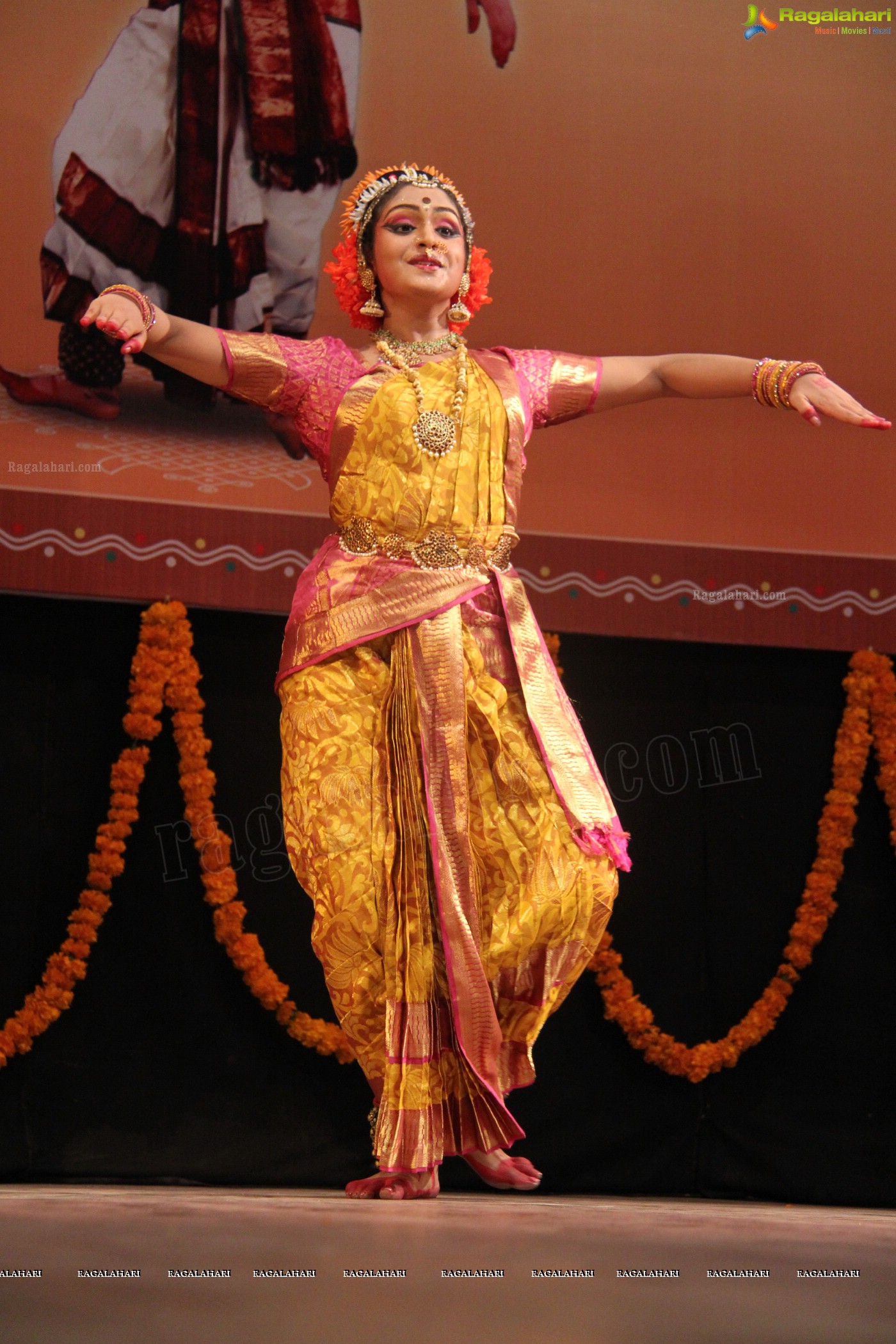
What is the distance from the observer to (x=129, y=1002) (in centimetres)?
366

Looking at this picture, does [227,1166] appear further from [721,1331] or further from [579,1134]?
[721,1331]

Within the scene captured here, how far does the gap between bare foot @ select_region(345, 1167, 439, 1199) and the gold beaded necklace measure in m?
1.28

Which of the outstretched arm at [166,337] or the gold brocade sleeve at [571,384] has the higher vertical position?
the gold brocade sleeve at [571,384]

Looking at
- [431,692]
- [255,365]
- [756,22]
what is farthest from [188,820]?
[756,22]

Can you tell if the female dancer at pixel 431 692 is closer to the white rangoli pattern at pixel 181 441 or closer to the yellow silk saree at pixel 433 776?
the yellow silk saree at pixel 433 776

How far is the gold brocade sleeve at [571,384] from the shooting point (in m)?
2.84

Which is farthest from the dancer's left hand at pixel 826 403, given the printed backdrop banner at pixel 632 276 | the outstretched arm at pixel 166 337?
the printed backdrop banner at pixel 632 276

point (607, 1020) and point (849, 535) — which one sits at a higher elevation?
point (849, 535)

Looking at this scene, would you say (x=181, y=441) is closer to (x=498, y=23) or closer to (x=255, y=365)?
(x=255, y=365)

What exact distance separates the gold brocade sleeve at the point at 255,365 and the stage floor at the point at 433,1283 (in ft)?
4.81

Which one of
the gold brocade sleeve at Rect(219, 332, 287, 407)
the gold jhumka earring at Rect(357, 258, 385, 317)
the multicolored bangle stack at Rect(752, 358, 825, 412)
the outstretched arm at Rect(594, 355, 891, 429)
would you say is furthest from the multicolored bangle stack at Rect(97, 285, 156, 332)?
the multicolored bangle stack at Rect(752, 358, 825, 412)

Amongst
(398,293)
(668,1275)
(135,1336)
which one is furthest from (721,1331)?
(398,293)

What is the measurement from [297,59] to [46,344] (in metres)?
1.05

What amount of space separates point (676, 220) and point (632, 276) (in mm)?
210
